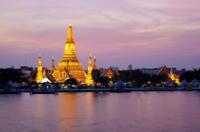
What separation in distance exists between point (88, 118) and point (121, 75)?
76.9 m

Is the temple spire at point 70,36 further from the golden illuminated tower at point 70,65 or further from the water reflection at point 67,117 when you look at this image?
the water reflection at point 67,117

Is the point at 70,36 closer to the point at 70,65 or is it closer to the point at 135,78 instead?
the point at 70,65

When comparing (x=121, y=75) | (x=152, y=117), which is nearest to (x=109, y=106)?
(x=152, y=117)

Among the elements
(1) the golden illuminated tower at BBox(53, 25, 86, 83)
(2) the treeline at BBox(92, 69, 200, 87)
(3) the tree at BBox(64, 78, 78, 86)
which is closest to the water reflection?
(3) the tree at BBox(64, 78, 78, 86)

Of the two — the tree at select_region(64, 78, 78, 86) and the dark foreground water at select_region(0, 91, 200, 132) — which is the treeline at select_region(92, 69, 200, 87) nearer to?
the tree at select_region(64, 78, 78, 86)

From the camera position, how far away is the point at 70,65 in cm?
11106

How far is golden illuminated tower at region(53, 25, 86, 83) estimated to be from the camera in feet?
358

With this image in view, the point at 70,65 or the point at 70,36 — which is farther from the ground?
the point at 70,36

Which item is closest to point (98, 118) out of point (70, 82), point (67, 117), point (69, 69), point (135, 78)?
point (67, 117)

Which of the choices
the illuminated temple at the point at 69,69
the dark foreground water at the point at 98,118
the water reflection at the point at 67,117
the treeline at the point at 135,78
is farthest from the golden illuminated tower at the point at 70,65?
the water reflection at the point at 67,117

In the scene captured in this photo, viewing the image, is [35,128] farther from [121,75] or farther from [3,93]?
[121,75]

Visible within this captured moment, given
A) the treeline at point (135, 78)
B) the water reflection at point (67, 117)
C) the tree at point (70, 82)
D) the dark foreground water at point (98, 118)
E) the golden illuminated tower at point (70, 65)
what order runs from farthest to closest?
the treeline at point (135, 78) < the golden illuminated tower at point (70, 65) < the tree at point (70, 82) < the water reflection at point (67, 117) < the dark foreground water at point (98, 118)

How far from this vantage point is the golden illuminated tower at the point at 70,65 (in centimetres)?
10918

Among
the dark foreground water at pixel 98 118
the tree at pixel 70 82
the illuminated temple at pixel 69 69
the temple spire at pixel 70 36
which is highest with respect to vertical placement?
the temple spire at pixel 70 36
